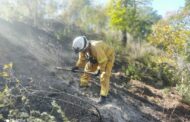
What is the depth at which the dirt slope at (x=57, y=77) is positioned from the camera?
7926 millimetres

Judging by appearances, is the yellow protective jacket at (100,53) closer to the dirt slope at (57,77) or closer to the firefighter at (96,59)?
the firefighter at (96,59)

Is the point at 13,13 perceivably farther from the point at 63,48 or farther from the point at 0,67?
the point at 0,67

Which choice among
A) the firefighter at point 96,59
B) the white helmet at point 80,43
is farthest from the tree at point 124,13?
the white helmet at point 80,43

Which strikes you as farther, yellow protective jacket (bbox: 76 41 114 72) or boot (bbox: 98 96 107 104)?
A: boot (bbox: 98 96 107 104)

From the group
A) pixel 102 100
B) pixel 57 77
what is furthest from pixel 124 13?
pixel 102 100

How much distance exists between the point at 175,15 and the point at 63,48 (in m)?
3.58

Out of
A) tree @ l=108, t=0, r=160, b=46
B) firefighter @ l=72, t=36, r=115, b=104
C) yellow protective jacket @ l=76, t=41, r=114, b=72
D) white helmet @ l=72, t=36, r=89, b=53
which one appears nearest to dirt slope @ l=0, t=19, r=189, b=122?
firefighter @ l=72, t=36, r=115, b=104

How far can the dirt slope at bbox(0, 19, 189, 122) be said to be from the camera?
26.0 ft

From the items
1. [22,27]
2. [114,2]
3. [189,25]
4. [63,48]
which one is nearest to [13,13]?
[22,27]

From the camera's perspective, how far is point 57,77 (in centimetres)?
879

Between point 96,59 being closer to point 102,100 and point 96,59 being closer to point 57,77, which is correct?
point 102,100

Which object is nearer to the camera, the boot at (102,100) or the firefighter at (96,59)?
the firefighter at (96,59)

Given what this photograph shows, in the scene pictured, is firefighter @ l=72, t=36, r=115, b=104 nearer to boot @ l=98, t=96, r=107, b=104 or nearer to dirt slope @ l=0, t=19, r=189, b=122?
boot @ l=98, t=96, r=107, b=104

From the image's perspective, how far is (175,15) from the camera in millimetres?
11727
